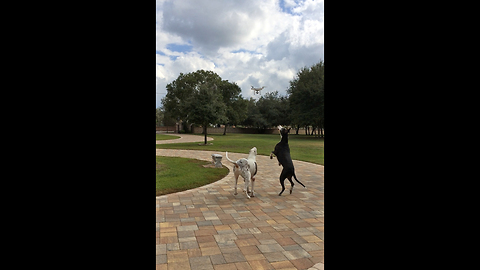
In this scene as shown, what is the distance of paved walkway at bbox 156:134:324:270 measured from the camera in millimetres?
3070

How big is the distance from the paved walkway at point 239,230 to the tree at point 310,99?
25.6 metres

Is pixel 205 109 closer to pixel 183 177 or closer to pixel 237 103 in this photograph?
pixel 183 177

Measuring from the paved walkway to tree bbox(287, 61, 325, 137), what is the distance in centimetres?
2561

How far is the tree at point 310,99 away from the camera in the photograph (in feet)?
101

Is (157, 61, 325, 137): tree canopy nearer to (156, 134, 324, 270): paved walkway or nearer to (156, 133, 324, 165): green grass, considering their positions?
(156, 133, 324, 165): green grass

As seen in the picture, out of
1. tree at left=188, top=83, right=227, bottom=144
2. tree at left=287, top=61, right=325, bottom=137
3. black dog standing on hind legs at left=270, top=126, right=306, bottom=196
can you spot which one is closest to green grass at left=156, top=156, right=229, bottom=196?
black dog standing on hind legs at left=270, top=126, right=306, bottom=196

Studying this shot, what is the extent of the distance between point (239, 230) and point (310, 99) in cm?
2967

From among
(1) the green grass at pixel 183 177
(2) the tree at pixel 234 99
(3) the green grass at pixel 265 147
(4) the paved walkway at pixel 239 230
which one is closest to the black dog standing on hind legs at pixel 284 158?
(4) the paved walkway at pixel 239 230
